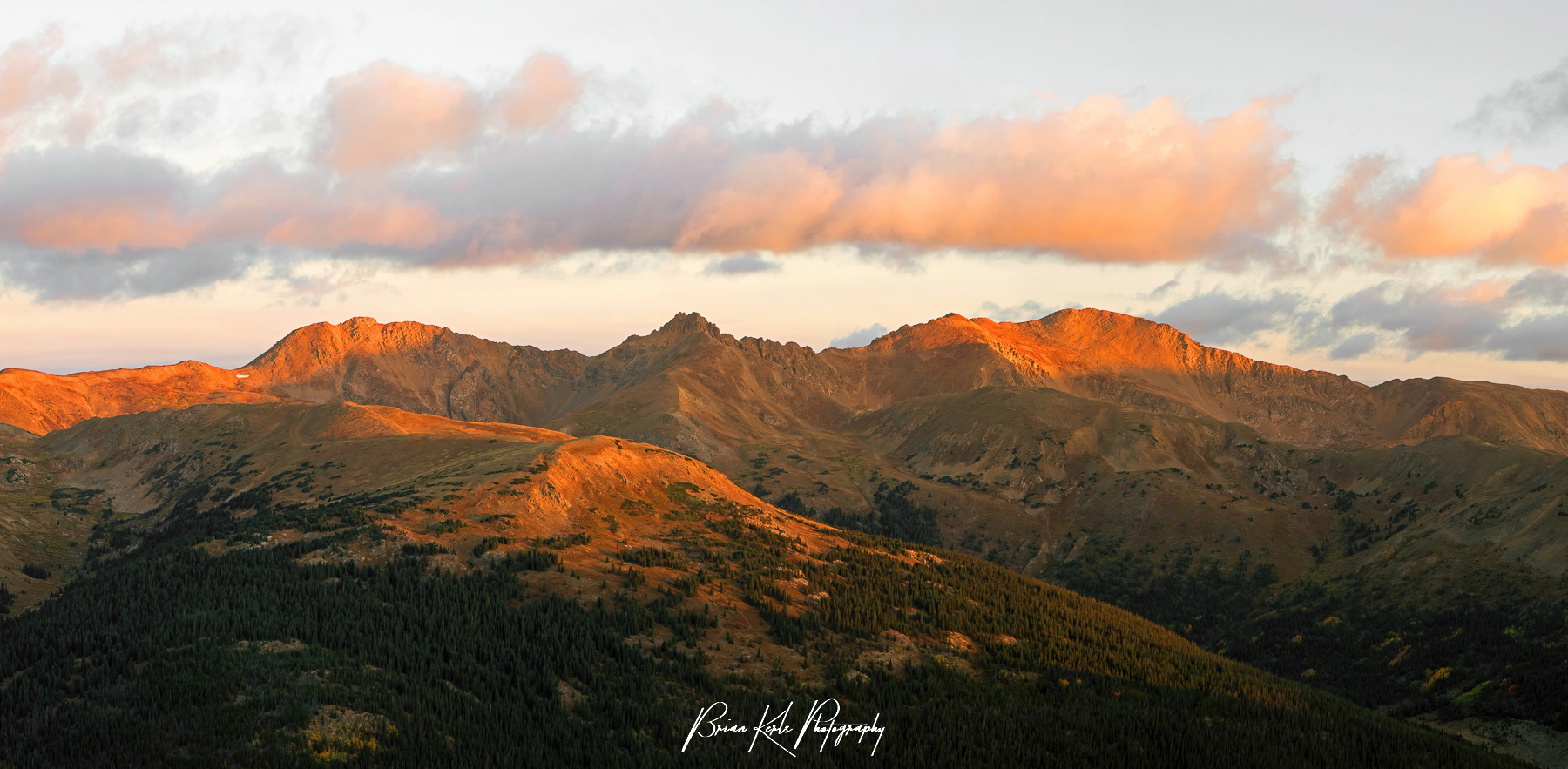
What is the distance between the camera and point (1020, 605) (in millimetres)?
111625

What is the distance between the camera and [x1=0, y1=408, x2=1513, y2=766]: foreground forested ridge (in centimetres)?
6056

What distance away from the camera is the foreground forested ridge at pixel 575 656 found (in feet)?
199

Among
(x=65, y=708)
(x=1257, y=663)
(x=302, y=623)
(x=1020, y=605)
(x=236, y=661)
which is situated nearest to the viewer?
(x=65, y=708)

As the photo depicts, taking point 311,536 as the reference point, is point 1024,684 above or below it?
below

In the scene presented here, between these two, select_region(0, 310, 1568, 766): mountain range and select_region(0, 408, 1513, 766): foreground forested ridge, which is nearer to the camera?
select_region(0, 408, 1513, 766): foreground forested ridge

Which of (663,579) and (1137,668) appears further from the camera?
(663,579)

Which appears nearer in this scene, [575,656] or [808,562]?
[575,656]

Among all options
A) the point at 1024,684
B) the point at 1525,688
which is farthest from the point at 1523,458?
the point at 1024,684

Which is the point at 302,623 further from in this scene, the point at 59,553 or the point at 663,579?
the point at 59,553

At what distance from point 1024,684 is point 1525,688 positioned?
1976 inches

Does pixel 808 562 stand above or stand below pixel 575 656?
above

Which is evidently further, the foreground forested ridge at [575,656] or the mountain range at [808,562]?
the mountain range at [808,562]

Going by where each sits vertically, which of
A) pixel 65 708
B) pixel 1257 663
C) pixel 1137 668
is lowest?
pixel 1257 663

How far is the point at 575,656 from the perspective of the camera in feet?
255
